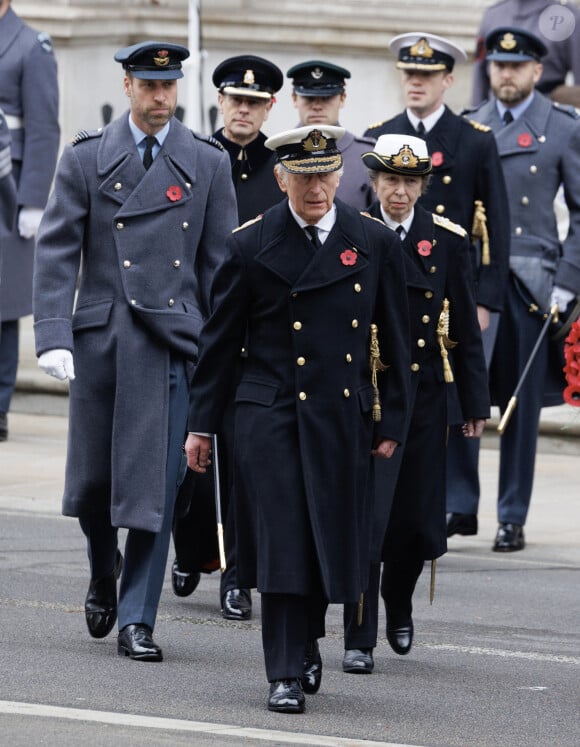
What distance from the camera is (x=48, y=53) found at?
13.6 meters

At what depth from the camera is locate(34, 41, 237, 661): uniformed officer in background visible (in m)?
7.95

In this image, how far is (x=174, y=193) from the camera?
8.08 metres

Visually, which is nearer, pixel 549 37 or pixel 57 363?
pixel 57 363

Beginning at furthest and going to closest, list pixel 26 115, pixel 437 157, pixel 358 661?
pixel 26 115, pixel 437 157, pixel 358 661

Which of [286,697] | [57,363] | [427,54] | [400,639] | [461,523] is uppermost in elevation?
[427,54]

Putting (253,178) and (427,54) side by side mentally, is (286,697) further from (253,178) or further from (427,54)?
(427,54)

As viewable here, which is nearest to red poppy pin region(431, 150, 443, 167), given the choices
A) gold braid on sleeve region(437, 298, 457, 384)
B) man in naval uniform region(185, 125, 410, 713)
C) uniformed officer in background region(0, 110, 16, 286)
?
gold braid on sleeve region(437, 298, 457, 384)

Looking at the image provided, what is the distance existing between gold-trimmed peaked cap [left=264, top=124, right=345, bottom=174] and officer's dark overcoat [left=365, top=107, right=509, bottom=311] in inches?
Answer: 113

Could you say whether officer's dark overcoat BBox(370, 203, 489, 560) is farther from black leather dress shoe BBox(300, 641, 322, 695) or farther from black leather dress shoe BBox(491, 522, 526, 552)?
black leather dress shoe BBox(491, 522, 526, 552)

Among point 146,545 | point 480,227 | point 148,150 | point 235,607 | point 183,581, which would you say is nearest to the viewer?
point 146,545

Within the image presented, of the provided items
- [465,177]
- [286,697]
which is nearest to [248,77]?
[465,177]

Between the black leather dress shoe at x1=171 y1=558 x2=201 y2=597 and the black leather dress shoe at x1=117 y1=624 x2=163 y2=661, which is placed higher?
the black leather dress shoe at x1=117 y1=624 x2=163 y2=661

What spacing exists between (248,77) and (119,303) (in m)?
1.63

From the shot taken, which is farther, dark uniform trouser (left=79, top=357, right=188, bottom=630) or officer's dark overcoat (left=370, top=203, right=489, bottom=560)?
officer's dark overcoat (left=370, top=203, right=489, bottom=560)
